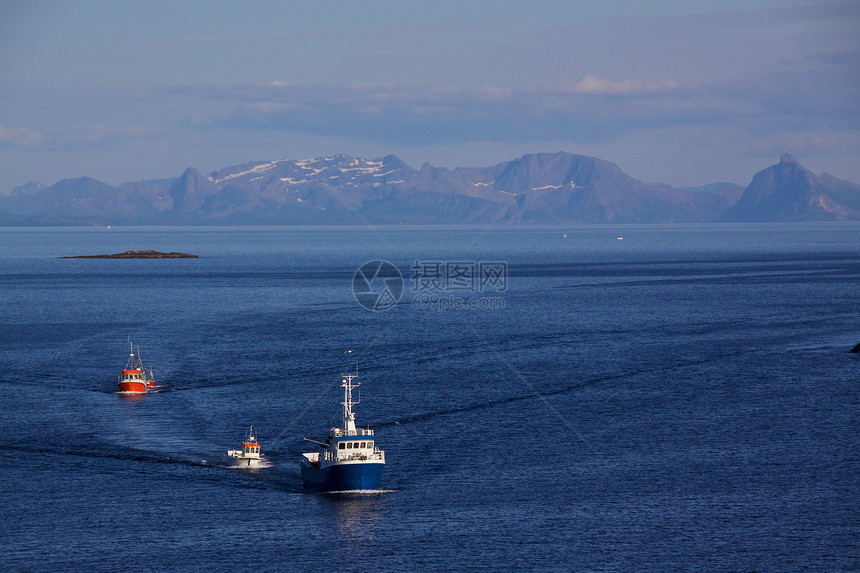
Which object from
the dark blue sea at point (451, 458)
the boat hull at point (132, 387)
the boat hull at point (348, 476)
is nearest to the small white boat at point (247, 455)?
the dark blue sea at point (451, 458)

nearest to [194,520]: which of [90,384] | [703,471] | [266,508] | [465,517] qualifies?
[266,508]

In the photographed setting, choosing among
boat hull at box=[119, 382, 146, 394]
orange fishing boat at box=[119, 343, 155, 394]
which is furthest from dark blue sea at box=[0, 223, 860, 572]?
orange fishing boat at box=[119, 343, 155, 394]

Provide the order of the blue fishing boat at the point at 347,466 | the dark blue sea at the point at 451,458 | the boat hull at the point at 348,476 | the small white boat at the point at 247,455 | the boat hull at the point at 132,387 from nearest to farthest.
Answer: the dark blue sea at the point at 451,458, the boat hull at the point at 348,476, the blue fishing boat at the point at 347,466, the small white boat at the point at 247,455, the boat hull at the point at 132,387

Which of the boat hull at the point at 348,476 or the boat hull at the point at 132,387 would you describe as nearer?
the boat hull at the point at 348,476

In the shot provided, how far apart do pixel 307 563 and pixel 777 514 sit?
125 ft

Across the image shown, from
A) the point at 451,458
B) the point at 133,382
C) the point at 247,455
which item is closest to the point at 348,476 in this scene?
the point at 247,455

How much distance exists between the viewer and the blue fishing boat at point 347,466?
87875 millimetres

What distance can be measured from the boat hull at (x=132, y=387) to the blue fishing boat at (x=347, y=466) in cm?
4415

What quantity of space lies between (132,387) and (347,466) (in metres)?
49.6

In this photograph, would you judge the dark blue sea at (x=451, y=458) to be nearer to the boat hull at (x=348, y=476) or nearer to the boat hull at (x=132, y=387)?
the boat hull at (x=348, y=476)

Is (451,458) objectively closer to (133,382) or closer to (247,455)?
(247,455)

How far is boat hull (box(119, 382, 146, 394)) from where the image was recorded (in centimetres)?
12638

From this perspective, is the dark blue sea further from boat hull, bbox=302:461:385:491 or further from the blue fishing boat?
the blue fishing boat

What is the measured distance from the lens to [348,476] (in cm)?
8794
